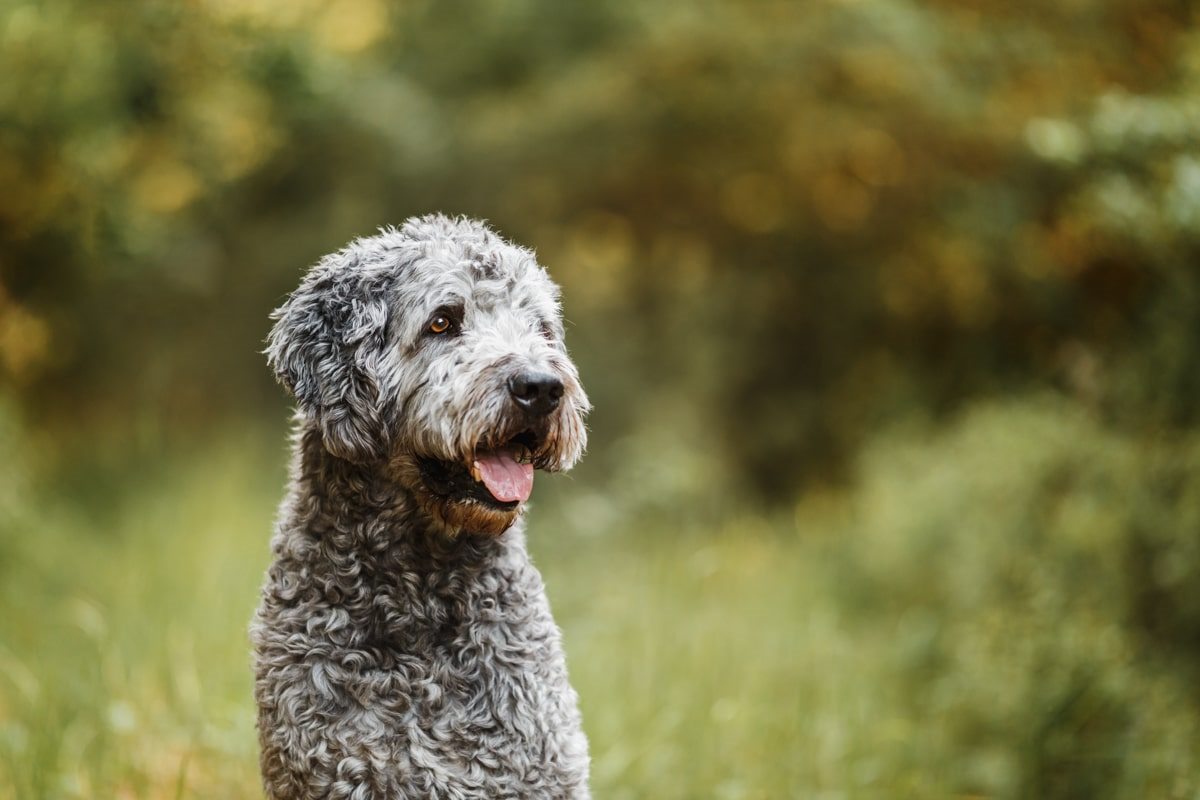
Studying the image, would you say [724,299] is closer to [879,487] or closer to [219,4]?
[879,487]

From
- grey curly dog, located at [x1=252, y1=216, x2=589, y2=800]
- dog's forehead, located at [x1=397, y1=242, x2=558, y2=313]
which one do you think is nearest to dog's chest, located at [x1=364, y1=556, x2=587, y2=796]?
grey curly dog, located at [x1=252, y1=216, x2=589, y2=800]

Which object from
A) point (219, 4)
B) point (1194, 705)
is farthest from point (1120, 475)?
point (219, 4)

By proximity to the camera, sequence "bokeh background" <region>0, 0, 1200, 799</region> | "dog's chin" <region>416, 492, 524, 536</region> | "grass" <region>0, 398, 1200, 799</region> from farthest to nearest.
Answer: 1. "bokeh background" <region>0, 0, 1200, 799</region>
2. "grass" <region>0, 398, 1200, 799</region>
3. "dog's chin" <region>416, 492, 524, 536</region>

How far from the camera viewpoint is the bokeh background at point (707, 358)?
18.7ft

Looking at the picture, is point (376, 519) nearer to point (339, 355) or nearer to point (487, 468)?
point (487, 468)

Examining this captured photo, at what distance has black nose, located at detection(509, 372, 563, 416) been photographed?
3.08m

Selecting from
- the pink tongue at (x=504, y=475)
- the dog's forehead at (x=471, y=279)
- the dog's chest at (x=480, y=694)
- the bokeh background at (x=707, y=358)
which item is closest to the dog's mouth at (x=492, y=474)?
the pink tongue at (x=504, y=475)

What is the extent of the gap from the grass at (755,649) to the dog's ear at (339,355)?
217 cm

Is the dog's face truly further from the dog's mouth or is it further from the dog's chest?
the dog's chest

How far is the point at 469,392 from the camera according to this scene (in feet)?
10.1

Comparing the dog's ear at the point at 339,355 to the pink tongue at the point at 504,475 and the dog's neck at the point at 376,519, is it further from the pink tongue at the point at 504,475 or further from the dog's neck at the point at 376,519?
the pink tongue at the point at 504,475

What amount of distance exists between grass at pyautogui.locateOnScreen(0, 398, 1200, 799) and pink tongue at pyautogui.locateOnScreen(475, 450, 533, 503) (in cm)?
234

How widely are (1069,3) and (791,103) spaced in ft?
9.02

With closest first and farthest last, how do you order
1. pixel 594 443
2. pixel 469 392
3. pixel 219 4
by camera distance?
pixel 469 392
pixel 219 4
pixel 594 443
